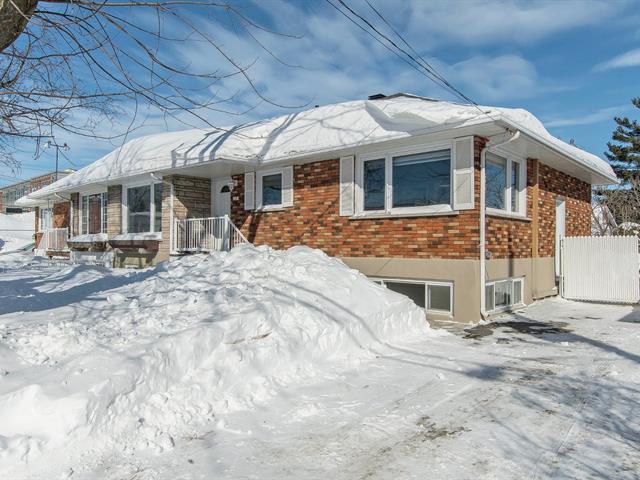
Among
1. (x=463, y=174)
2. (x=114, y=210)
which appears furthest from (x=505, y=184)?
(x=114, y=210)

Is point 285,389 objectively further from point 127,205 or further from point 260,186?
point 127,205

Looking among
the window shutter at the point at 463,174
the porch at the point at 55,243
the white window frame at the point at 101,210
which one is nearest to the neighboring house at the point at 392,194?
the window shutter at the point at 463,174

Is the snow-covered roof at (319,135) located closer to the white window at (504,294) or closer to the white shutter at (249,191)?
the white shutter at (249,191)

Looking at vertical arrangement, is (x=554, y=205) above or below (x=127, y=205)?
below

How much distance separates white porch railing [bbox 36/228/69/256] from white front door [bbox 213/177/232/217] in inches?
373

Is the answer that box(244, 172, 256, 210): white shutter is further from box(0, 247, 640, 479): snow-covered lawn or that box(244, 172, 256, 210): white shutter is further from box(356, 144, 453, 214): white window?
box(0, 247, 640, 479): snow-covered lawn

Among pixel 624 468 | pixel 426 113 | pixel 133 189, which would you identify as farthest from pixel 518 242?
pixel 133 189

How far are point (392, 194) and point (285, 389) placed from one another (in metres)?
5.96

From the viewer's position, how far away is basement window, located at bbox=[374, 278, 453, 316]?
9148 millimetres

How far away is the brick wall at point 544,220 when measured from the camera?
976 centimetres

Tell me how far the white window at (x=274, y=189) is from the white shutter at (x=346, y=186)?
1.67 meters

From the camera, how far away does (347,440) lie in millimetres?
3801

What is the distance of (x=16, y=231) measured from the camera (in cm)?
4066

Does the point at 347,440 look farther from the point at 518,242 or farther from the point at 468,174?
the point at 518,242
